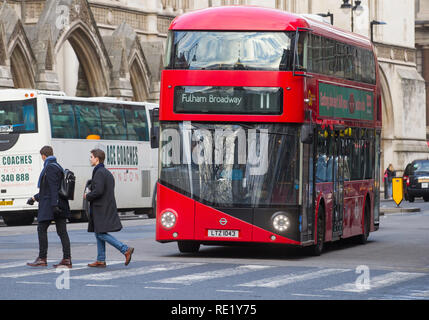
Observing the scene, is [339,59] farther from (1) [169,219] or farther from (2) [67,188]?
(2) [67,188]

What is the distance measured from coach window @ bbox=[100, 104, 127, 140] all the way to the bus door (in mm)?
13195

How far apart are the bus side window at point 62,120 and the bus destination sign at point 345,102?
10.5 metres

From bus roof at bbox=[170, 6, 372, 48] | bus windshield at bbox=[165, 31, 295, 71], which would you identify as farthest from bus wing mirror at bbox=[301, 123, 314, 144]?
bus roof at bbox=[170, 6, 372, 48]

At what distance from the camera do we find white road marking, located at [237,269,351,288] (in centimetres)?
1525

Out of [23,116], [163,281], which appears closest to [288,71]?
[163,281]

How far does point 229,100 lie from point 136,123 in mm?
16621

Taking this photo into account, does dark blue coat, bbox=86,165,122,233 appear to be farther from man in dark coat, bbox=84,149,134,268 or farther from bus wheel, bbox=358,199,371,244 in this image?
bus wheel, bbox=358,199,371,244

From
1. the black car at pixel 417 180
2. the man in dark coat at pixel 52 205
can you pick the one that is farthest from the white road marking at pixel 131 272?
the black car at pixel 417 180

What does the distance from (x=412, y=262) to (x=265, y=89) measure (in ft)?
11.7

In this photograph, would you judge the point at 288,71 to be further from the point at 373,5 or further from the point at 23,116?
the point at 373,5

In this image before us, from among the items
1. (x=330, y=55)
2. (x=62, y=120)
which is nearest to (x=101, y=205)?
(x=330, y=55)
